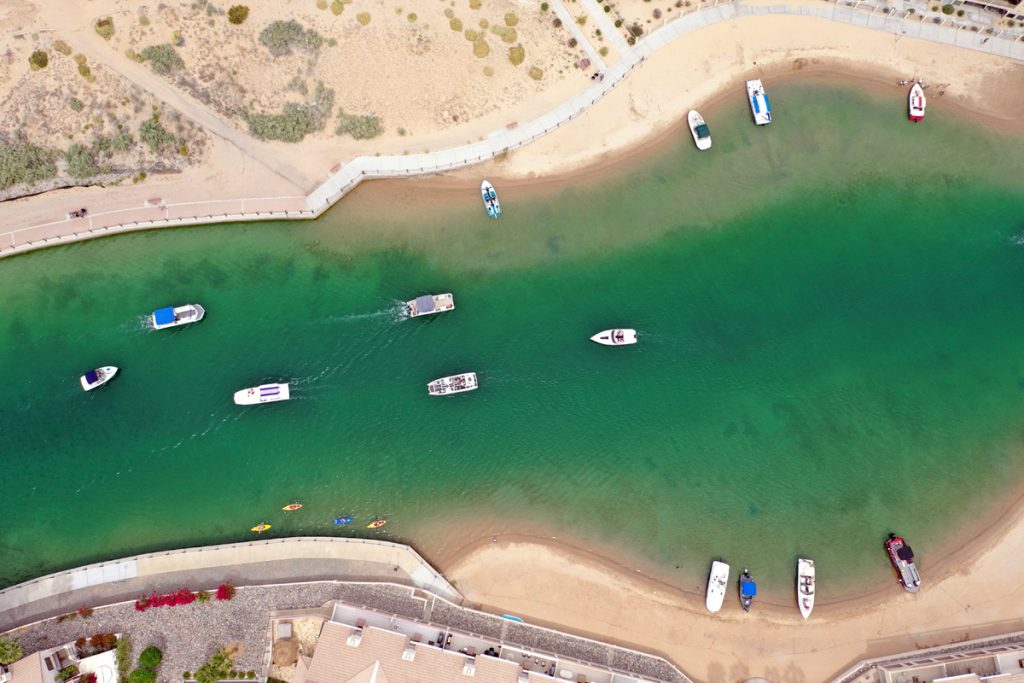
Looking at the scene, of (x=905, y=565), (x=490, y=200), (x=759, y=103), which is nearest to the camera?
(x=905, y=565)

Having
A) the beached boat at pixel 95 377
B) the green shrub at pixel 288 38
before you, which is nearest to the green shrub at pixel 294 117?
the green shrub at pixel 288 38

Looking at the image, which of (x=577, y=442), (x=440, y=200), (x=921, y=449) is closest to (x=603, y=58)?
(x=440, y=200)

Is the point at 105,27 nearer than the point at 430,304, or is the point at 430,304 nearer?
the point at 105,27

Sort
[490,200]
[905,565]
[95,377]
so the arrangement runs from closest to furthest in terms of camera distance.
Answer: [905,565] < [95,377] < [490,200]

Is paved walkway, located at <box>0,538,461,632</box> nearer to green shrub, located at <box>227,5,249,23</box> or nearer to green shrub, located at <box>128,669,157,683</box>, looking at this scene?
green shrub, located at <box>128,669,157,683</box>

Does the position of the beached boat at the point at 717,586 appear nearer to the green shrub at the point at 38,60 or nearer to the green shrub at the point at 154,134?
the green shrub at the point at 154,134

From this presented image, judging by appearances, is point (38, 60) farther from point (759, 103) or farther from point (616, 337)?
point (759, 103)

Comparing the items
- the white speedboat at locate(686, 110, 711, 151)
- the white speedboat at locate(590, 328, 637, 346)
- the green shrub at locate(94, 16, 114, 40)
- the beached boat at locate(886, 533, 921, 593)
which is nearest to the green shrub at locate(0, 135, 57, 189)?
the green shrub at locate(94, 16, 114, 40)

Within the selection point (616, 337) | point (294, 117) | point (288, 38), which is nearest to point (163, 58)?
point (288, 38)

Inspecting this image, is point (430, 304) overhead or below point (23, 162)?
below
